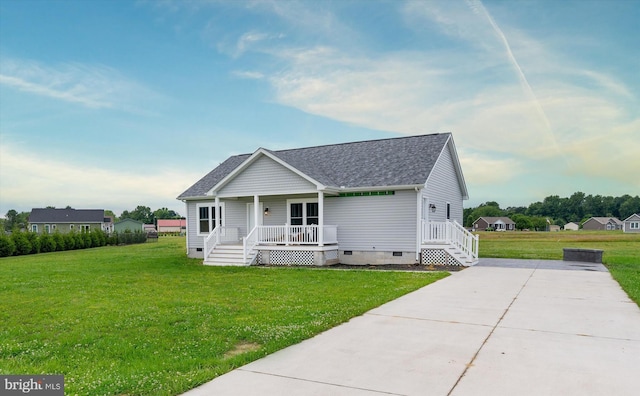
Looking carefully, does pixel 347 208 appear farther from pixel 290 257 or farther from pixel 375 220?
pixel 290 257

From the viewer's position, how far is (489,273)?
498 inches

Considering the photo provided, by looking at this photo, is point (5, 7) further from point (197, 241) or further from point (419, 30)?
point (419, 30)

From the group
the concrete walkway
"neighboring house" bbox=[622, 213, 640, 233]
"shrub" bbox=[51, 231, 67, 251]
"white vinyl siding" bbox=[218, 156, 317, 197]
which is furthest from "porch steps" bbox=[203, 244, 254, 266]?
"neighboring house" bbox=[622, 213, 640, 233]

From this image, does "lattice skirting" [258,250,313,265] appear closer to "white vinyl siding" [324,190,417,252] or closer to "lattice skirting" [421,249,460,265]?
"white vinyl siding" [324,190,417,252]

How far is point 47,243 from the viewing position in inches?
1174


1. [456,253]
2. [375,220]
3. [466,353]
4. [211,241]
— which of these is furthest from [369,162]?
[466,353]

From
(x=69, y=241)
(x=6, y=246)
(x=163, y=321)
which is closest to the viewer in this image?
(x=163, y=321)

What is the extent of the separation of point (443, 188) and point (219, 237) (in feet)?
35.2

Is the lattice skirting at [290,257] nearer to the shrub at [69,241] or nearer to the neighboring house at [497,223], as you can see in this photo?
the shrub at [69,241]

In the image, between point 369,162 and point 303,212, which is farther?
point 369,162

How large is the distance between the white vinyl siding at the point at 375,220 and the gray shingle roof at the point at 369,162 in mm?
732

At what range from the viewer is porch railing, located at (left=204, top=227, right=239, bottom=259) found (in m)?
17.7

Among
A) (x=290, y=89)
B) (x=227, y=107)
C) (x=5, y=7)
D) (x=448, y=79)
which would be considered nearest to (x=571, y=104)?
(x=448, y=79)

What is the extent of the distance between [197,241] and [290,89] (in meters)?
9.13
